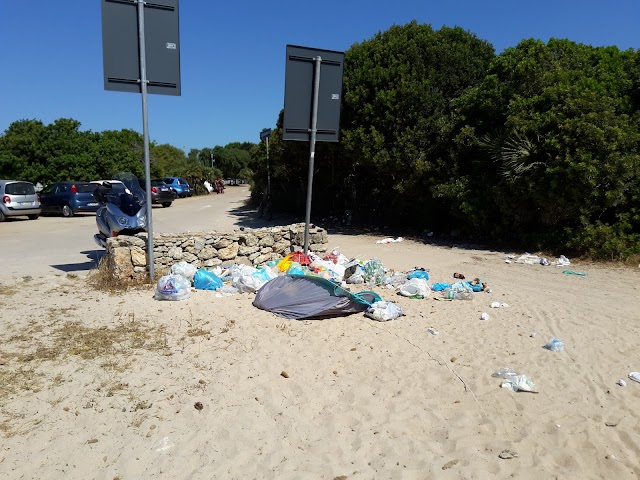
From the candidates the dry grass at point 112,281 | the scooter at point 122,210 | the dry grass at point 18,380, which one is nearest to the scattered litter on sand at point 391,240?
the scooter at point 122,210

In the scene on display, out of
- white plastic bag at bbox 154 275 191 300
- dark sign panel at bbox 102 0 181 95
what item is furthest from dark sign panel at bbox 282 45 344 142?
white plastic bag at bbox 154 275 191 300

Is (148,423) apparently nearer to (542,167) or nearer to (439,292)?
(439,292)

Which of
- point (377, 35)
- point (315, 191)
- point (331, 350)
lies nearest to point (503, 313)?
point (331, 350)

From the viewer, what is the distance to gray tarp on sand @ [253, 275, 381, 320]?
5664 millimetres

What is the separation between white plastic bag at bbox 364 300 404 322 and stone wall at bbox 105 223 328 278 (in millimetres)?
3078

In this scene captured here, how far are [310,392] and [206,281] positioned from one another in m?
3.51

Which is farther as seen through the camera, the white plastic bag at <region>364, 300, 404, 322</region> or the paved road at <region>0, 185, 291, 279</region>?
the paved road at <region>0, 185, 291, 279</region>

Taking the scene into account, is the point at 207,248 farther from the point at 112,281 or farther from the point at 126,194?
the point at 126,194

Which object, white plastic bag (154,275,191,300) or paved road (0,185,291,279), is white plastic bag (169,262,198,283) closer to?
white plastic bag (154,275,191,300)

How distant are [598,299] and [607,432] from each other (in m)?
4.00

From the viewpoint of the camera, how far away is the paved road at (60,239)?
29.3ft

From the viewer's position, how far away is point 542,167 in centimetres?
1005

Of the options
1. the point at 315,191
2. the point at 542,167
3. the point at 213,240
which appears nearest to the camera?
the point at 213,240

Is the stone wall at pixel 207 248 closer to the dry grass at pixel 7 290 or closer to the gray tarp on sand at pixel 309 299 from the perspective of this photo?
the dry grass at pixel 7 290
